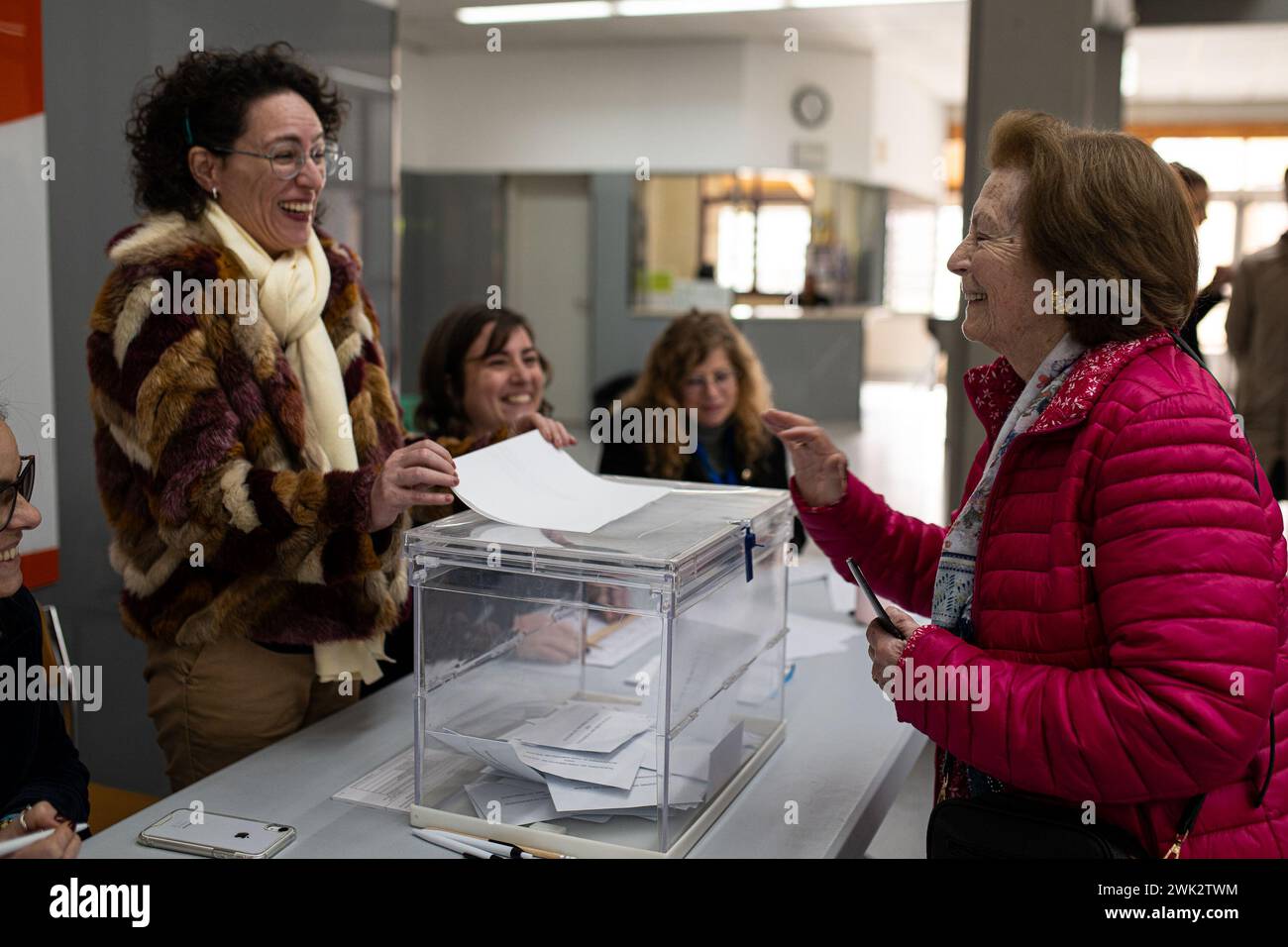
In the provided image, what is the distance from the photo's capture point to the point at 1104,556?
1146mm

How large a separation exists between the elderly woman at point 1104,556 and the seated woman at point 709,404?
6.51ft

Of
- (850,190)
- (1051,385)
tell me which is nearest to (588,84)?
(850,190)

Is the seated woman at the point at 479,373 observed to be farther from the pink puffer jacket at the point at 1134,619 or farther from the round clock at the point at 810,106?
the round clock at the point at 810,106

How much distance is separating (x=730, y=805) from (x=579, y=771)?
0.24 meters

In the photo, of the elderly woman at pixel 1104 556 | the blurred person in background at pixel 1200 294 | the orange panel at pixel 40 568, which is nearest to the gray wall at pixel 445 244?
the orange panel at pixel 40 568

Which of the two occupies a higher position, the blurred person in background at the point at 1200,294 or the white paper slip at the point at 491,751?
the blurred person in background at the point at 1200,294

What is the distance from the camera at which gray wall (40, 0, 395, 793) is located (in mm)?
2377

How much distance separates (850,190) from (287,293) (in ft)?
33.1

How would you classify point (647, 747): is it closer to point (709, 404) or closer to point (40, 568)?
point (40, 568)

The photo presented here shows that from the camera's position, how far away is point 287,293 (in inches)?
74.1

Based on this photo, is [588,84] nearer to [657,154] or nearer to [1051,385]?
[657,154]

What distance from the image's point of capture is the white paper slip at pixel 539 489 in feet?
4.86

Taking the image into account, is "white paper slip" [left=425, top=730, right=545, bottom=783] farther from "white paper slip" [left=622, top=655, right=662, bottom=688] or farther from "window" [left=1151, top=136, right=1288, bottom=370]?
"window" [left=1151, top=136, right=1288, bottom=370]

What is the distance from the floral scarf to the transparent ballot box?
11.5 inches
